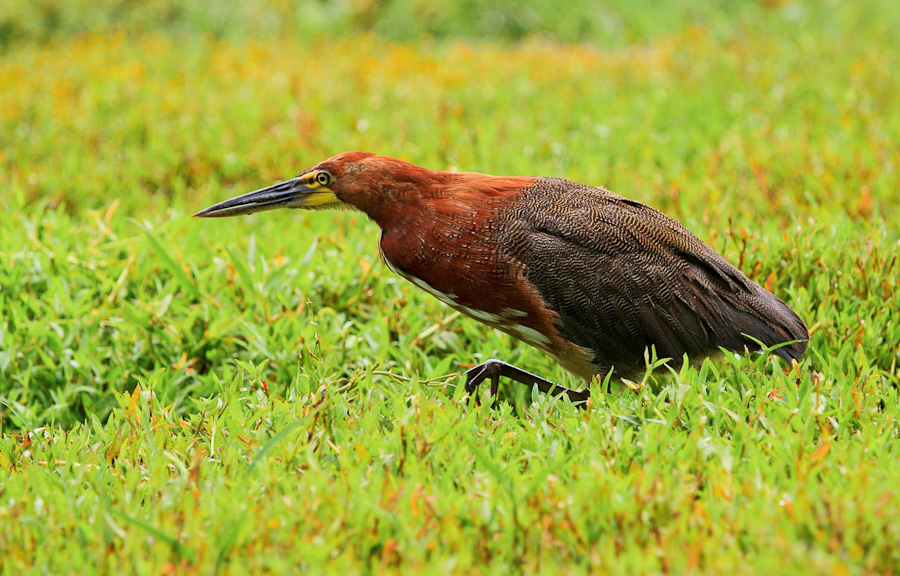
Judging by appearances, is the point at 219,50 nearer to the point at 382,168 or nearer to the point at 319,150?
the point at 319,150

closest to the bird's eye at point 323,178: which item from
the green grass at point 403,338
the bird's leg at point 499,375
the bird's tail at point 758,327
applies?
the green grass at point 403,338

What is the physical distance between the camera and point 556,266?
10.1ft

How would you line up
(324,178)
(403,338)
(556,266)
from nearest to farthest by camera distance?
(556,266), (324,178), (403,338)

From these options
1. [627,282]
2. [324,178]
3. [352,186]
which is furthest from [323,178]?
[627,282]

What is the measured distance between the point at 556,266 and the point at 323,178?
89 centimetres

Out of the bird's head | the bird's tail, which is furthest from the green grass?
the bird's head

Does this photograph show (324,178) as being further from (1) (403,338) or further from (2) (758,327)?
(2) (758,327)

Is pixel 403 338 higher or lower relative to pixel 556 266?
lower

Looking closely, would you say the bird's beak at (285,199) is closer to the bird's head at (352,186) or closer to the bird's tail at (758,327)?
the bird's head at (352,186)

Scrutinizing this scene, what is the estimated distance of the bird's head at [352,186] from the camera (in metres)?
3.12

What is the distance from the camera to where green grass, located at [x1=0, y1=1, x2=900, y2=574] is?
2176 millimetres

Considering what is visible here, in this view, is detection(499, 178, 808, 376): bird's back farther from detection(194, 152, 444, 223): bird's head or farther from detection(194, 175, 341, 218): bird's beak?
detection(194, 175, 341, 218): bird's beak

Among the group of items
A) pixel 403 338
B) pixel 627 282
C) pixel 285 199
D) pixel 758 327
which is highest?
pixel 285 199

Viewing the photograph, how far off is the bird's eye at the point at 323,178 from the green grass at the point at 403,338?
633 mm
